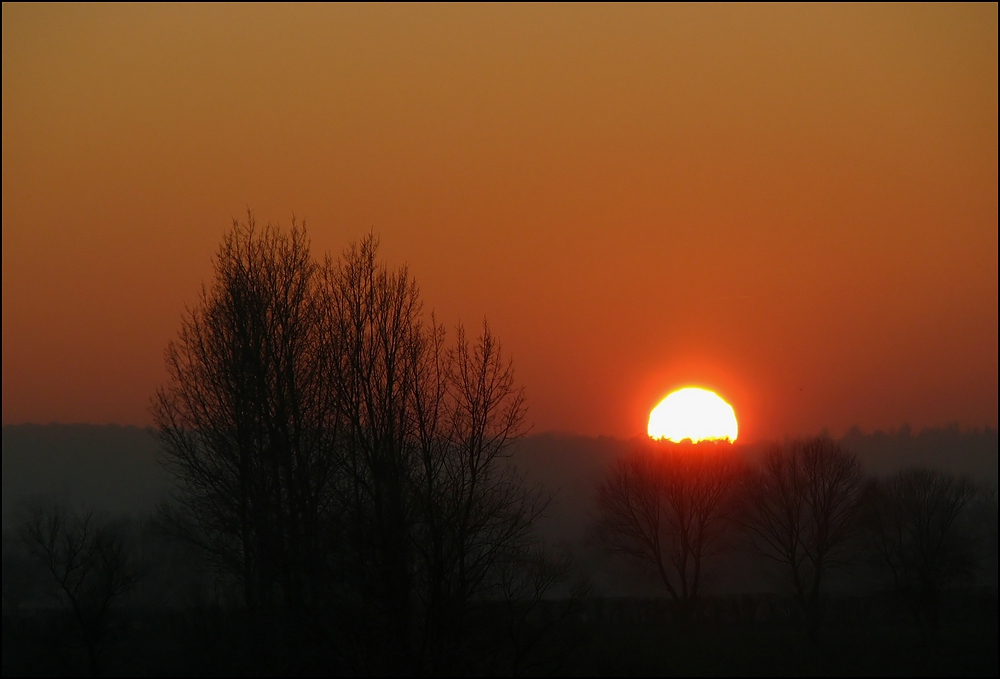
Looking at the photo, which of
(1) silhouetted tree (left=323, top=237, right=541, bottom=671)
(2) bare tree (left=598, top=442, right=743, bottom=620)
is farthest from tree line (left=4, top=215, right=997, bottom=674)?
(2) bare tree (left=598, top=442, right=743, bottom=620)

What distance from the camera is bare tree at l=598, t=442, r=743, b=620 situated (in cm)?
4553

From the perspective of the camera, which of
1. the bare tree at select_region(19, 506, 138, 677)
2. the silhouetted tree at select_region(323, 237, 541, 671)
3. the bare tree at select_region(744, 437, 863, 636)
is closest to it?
the silhouetted tree at select_region(323, 237, 541, 671)

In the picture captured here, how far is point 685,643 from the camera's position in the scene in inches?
1507

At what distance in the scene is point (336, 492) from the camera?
17922 millimetres

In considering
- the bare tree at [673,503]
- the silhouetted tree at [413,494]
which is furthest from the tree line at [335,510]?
the bare tree at [673,503]

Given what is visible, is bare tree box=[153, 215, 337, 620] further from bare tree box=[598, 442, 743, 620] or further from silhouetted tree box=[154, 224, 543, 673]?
bare tree box=[598, 442, 743, 620]

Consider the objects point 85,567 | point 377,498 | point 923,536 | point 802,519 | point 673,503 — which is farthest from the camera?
point 673,503

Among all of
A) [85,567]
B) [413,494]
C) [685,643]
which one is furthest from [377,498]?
[685,643]

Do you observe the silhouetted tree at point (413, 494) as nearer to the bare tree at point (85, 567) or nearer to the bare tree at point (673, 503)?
the bare tree at point (85, 567)

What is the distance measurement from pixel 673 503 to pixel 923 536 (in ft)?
41.9

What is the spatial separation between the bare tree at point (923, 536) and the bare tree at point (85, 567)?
2679 cm

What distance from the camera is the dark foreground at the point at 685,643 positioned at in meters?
25.9

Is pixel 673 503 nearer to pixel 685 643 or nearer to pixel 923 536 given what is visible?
pixel 685 643

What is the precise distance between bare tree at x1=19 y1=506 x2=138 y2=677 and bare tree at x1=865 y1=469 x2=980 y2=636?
2679cm
